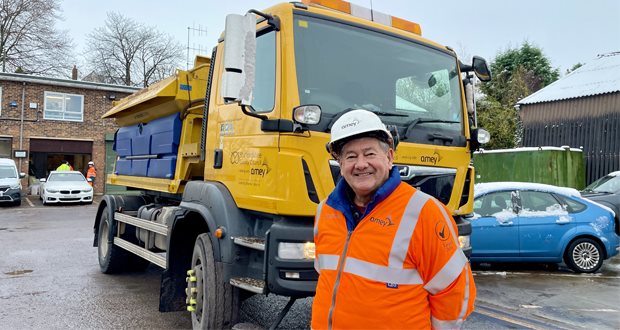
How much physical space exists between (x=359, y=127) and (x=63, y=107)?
81.3ft

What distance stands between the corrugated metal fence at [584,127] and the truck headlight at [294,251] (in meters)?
17.0

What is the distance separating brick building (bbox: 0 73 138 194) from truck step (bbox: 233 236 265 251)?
22.6m

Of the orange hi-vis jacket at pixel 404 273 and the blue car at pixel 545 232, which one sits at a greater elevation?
the orange hi-vis jacket at pixel 404 273

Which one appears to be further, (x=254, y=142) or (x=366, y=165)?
(x=254, y=142)

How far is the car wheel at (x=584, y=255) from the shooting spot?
7.69m

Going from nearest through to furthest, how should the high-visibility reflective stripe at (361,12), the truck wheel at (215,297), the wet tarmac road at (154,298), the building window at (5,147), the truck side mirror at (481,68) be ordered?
the truck wheel at (215,297), the high-visibility reflective stripe at (361,12), the truck side mirror at (481,68), the wet tarmac road at (154,298), the building window at (5,147)

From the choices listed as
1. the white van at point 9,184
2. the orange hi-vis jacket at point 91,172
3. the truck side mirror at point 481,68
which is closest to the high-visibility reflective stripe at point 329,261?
the truck side mirror at point 481,68

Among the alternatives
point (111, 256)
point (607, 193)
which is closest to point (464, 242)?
point (111, 256)

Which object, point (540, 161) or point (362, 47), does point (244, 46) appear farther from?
point (540, 161)

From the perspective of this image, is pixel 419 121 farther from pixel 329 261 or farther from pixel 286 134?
pixel 329 261

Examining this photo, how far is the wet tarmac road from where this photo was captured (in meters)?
5.03

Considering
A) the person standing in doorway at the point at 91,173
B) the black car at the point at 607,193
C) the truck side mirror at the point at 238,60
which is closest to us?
the truck side mirror at the point at 238,60

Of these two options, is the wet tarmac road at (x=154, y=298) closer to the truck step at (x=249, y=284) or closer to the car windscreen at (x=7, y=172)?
the truck step at (x=249, y=284)

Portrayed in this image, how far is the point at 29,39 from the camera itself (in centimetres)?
3412
